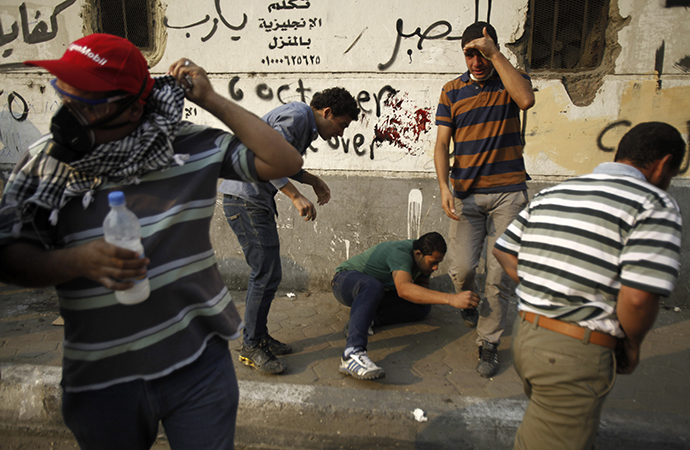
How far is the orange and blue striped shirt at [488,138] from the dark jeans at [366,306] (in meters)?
1.05

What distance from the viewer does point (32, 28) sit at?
4719mm

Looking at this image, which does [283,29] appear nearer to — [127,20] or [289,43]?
[289,43]

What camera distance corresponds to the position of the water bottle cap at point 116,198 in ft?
3.73

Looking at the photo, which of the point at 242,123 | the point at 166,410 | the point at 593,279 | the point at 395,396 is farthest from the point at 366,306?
the point at 242,123

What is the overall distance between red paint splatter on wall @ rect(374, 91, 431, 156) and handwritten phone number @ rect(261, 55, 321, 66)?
83cm

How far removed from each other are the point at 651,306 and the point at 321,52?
379cm

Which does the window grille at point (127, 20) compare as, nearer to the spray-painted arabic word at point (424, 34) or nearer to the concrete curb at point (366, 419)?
the spray-painted arabic word at point (424, 34)

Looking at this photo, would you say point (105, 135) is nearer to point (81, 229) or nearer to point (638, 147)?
point (81, 229)

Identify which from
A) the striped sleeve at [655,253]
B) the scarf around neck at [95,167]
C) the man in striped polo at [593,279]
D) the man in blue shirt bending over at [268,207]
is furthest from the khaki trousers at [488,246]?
the scarf around neck at [95,167]

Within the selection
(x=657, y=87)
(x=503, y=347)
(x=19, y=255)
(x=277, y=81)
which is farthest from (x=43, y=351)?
(x=657, y=87)

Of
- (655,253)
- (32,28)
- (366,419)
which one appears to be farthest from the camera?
(32,28)

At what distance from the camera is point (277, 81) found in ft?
14.9

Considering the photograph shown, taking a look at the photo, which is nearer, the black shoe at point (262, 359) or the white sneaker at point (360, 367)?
the white sneaker at point (360, 367)

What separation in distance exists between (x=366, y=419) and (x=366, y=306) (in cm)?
84
